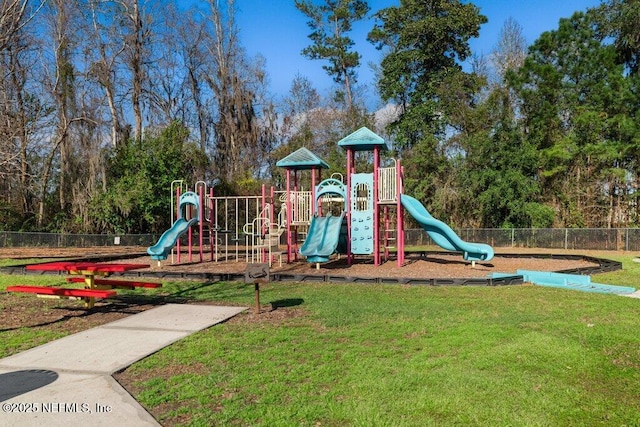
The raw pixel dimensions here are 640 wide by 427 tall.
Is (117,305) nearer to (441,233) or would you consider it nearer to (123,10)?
(441,233)

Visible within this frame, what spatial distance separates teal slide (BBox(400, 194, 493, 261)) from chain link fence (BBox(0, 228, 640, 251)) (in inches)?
481

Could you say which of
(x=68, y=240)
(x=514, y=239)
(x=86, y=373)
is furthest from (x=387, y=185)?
(x=68, y=240)

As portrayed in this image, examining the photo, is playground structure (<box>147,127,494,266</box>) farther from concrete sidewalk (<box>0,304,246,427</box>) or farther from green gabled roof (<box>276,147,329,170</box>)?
concrete sidewalk (<box>0,304,246,427</box>)

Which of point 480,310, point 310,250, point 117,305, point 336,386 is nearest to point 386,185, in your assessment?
point 310,250

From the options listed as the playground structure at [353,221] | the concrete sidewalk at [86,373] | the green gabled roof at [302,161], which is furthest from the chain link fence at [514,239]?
the concrete sidewalk at [86,373]

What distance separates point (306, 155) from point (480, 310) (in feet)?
32.5

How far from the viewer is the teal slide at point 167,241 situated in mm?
14547

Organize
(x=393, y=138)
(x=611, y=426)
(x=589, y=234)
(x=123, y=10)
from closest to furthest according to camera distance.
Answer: (x=611, y=426), (x=589, y=234), (x=123, y=10), (x=393, y=138)

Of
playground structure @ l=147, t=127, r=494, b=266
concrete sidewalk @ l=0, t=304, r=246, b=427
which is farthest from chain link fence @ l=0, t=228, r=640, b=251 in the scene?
concrete sidewalk @ l=0, t=304, r=246, b=427

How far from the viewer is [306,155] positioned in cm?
1620

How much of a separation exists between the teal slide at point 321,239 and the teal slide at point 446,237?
7.23ft

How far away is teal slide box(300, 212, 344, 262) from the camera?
1319 cm

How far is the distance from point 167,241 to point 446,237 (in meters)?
8.47

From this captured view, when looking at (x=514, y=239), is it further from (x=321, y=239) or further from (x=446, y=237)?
(x=321, y=239)
